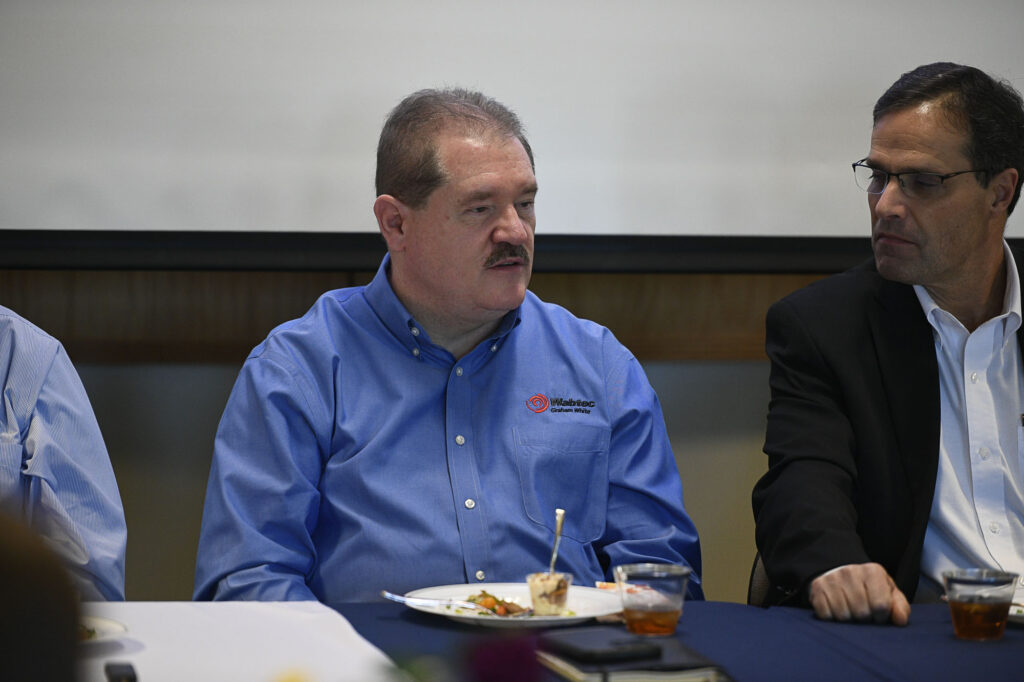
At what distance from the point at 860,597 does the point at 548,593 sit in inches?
16.4

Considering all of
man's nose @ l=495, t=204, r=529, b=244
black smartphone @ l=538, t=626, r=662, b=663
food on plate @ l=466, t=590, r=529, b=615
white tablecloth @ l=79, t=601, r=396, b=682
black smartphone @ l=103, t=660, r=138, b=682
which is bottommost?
white tablecloth @ l=79, t=601, r=396, b=682

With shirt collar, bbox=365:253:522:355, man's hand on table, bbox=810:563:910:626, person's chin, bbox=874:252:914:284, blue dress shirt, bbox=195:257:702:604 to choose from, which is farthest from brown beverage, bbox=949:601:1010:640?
shirt collar, bbox=365:253:522:355

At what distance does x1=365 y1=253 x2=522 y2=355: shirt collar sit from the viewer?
1.94 m

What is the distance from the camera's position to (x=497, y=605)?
1.32 metres

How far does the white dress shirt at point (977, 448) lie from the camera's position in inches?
74.5

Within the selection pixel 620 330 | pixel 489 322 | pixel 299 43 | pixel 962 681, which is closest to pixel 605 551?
pixel 489 322

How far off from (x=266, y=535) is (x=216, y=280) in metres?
1.19

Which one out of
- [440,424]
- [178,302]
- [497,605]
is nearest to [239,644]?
[497,605]

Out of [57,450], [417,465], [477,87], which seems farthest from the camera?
[477,87]

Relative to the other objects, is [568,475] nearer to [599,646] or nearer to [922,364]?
[922,364]

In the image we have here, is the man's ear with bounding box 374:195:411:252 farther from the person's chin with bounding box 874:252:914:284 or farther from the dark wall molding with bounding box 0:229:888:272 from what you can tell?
the person's chin with bounding box 874:252:914:284

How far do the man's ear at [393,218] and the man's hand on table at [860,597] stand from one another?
1.00m

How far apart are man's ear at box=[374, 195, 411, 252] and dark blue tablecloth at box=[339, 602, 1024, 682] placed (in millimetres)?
833

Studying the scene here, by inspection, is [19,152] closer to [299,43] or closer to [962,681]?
[299,43]
